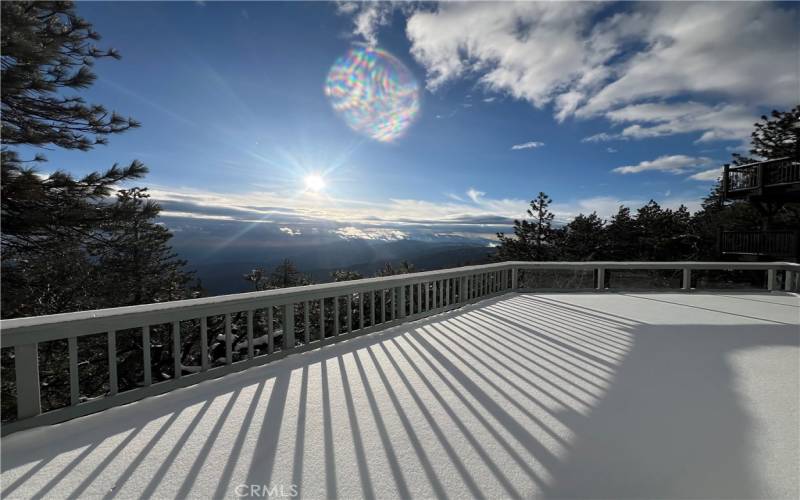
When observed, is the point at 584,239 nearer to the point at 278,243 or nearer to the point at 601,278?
the point at 601,278

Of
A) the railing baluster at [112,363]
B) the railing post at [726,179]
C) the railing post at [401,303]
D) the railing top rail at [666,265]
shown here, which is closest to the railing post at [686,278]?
the railing top rail at [666,265]

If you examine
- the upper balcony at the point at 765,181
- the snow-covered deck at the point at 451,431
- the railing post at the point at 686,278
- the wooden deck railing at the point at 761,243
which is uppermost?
the upper balcony at the point at 765,181

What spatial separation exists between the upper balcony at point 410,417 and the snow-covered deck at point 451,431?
0.01 meters

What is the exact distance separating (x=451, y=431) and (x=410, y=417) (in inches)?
11.0

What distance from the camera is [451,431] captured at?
1800 mm

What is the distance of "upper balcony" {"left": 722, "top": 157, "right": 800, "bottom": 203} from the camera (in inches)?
353

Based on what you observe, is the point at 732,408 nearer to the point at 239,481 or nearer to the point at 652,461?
the point at 652,461

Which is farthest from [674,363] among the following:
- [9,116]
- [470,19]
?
[9,116]

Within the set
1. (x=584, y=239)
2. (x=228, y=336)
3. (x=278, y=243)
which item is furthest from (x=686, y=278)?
(x=278, y=243)

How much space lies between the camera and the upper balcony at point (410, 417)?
4.71 ft

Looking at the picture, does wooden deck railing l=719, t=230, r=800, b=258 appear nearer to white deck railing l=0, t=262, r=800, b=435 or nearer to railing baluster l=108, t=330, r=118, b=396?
white deck railing l=0, t=262, r=800, b=435

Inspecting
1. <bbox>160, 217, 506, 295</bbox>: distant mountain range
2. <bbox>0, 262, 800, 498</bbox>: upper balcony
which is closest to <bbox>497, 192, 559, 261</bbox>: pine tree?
<bbox>0, 262, 800, 498</bbox>: upper balcony

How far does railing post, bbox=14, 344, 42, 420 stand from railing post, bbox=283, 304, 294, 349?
1.54 meters

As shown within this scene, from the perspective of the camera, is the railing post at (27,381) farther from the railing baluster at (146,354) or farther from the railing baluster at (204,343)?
the railing baluster at (204,343)
